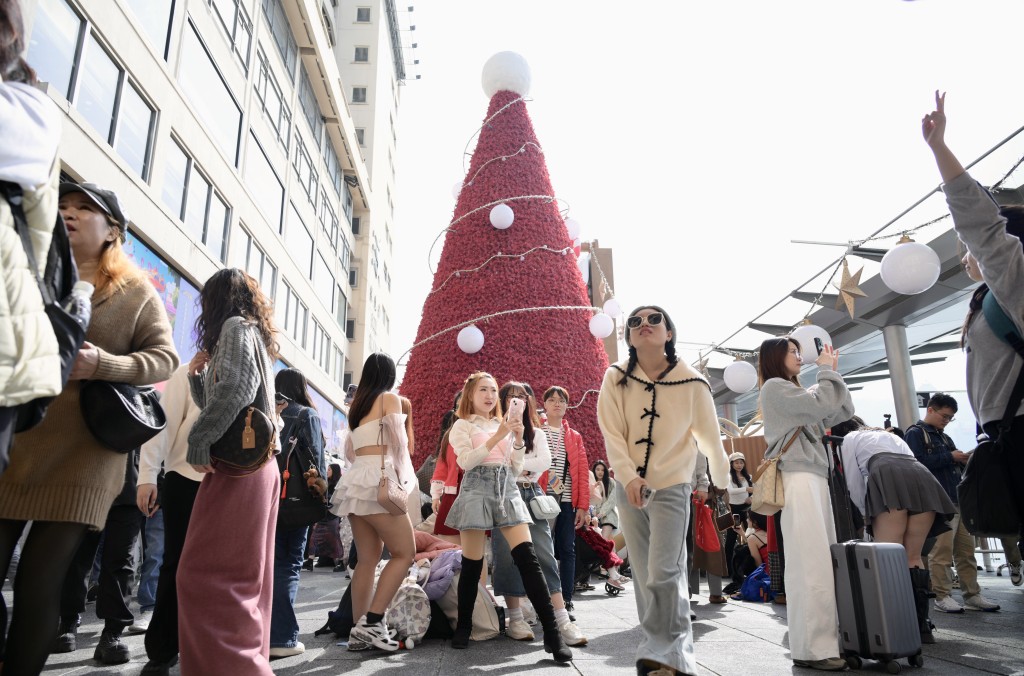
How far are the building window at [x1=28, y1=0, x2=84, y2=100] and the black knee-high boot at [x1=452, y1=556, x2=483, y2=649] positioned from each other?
8033 mm

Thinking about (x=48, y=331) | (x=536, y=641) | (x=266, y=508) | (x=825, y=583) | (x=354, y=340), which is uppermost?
(x=354, y=340)

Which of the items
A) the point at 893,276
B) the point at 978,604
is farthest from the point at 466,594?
the point at 893,276

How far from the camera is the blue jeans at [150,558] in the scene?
5254 millimetres

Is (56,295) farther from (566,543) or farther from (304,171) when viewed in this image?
(304,171)

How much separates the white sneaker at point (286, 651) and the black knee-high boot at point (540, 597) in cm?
140

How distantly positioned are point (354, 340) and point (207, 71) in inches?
750

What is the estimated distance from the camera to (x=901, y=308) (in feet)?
36.2

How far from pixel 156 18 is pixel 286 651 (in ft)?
38.9

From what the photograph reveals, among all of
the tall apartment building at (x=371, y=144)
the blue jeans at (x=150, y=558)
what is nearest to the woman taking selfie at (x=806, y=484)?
the blue jeans at (x=150, y=558)

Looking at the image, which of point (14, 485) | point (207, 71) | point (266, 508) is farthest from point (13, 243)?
point (207, 71)

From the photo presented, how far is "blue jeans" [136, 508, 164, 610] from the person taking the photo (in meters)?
5.25

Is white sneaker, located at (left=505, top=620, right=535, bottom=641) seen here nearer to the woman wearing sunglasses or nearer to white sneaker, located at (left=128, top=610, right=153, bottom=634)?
the woman wearing sunglasses

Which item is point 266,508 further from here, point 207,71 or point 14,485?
point 207,71

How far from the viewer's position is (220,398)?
2.69 meters
